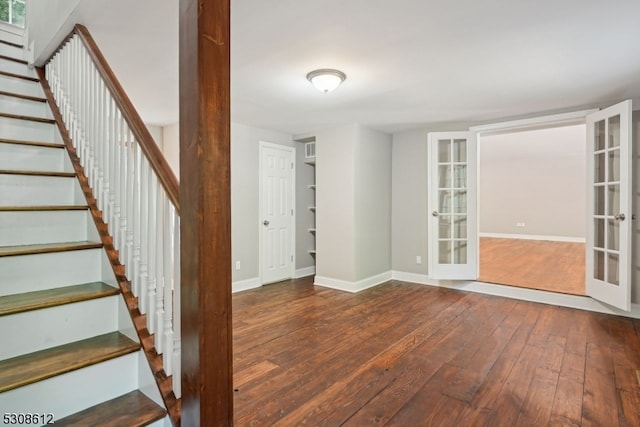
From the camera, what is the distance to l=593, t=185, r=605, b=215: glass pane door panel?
3.63 meters

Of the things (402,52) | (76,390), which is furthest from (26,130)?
(402,52)

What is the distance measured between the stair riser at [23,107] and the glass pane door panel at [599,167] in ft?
17.1

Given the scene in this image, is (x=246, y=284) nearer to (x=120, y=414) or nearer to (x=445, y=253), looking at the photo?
(x=445, y=253)

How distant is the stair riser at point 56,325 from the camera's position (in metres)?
1.40

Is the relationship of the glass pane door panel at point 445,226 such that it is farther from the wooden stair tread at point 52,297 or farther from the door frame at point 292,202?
the wooden stair tread at point 52,297

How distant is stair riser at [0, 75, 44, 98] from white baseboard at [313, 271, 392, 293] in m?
3.71

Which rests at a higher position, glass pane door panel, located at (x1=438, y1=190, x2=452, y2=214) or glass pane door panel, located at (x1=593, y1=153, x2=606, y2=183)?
glass pane door panel, located at (x1=593, y1=153, x2=606, y2=183)

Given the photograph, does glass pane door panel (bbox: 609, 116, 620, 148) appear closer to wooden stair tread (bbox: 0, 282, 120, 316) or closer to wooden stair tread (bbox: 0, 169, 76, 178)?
wooden stair tread (bbox: 0, 282, 120, 316)

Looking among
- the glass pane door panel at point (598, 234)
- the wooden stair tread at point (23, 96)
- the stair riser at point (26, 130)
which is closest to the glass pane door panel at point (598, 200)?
the glass pane door panel at point (598, 234)

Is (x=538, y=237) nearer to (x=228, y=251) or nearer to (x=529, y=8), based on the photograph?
(x=529, y=8)

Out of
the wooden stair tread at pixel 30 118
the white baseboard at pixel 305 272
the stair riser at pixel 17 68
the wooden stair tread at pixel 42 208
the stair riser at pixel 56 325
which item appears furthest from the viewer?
the white baseboard at pixel 305 272

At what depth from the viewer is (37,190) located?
6.79ft

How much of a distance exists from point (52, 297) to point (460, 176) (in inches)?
175

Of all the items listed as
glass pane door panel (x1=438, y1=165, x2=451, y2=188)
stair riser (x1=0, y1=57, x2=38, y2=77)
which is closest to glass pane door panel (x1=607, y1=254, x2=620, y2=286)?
glass pane door panel (x1=438, y1=165, x2=451, y2=188)
